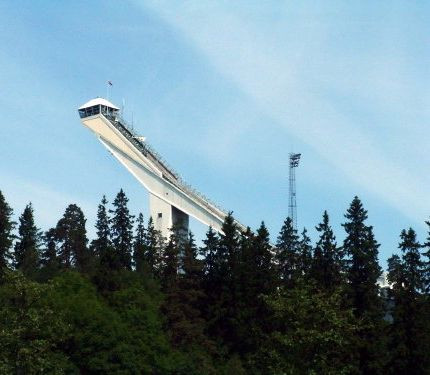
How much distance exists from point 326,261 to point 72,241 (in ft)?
82.2

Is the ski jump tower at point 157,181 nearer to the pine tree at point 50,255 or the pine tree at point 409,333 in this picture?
the pine tree at point 50,255

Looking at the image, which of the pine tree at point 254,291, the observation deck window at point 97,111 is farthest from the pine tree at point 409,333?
the observation deck window at point 97,111

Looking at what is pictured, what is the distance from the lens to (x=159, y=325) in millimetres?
51562

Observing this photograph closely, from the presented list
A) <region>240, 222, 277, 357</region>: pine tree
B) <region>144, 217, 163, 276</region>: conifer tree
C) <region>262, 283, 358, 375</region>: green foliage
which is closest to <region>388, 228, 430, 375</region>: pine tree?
<region>240, 222, 277, 357</region>: pine tree

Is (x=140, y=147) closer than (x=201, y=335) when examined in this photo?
No

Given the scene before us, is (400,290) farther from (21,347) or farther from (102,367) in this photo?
(21,347)

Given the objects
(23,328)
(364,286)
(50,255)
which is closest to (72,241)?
(50,255)

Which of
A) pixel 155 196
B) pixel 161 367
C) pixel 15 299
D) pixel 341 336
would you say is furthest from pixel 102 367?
pixel 155 196

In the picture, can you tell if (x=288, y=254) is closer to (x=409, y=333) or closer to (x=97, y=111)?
(x=409, y=333)

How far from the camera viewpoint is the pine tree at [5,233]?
190 feet

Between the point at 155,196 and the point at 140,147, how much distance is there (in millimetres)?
5427

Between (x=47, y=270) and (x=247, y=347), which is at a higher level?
(x=47, y=270)

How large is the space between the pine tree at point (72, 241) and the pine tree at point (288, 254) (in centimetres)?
1563

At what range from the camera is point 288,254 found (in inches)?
2534
